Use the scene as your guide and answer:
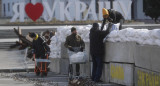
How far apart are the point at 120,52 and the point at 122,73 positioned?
0.59 m

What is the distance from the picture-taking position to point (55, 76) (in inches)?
706

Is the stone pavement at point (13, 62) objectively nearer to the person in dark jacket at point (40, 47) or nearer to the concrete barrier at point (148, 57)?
the person in dark jacket at point (40, 47)

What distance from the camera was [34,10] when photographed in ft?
148

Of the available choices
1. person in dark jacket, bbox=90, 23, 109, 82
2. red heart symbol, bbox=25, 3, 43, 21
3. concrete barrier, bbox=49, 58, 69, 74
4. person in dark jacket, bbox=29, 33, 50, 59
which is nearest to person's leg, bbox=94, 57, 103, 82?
person in dark jacket, bbox=90, 23, 109, 82

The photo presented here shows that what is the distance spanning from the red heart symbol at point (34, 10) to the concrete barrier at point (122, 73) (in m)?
29.0

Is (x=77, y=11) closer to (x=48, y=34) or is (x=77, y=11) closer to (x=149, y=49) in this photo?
(x=48, y=34)

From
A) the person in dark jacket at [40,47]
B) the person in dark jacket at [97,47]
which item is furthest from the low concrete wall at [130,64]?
the person in dark jacket at [40,47]

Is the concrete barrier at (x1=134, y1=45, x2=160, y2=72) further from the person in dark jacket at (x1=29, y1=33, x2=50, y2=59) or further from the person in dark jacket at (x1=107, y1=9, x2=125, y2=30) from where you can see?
the person in dark jacket at (x1=29, y1=33, x2=50, y2=59)

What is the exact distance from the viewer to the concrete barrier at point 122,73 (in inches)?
545

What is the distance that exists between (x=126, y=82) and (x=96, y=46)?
170 cm

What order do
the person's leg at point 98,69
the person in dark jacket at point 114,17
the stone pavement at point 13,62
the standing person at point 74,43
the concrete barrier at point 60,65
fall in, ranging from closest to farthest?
the person's leg at point 98,69
the person in dark jacket at point 114,17
the standing person at point 74,43
the concrete barrier at point 60,65
the stone pavement at point 13,62

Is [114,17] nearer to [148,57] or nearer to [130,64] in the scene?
[130,64]

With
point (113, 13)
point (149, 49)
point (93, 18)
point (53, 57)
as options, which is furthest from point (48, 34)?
point (93, 18)

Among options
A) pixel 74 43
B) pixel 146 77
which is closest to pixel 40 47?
pixel 74 43
